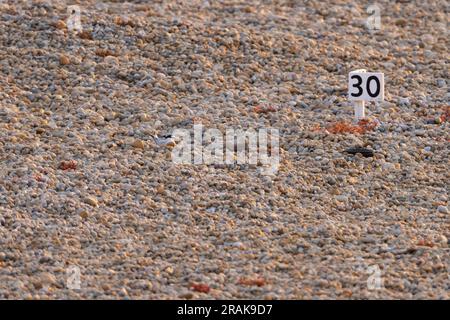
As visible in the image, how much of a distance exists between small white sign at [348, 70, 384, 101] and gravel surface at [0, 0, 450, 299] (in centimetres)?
33

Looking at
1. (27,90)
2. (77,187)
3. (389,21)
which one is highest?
(389,21)

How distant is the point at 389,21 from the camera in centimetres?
1411

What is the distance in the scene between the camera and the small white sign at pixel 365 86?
1100 centimetres

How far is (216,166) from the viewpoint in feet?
34.2

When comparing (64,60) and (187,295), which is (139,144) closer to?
(64,60)

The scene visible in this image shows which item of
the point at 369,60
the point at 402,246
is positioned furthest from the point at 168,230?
→ the point at 369,60

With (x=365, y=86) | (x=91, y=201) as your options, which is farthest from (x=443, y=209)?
(x=91, y=201)

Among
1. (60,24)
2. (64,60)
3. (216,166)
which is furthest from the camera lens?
(60,24)

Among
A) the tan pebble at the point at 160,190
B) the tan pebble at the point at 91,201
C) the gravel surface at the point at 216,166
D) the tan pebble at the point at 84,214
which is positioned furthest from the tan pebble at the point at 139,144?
the tan pebble at the point at 84,214

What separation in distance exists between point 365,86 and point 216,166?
5.42ft

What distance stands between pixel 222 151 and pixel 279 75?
1854mm

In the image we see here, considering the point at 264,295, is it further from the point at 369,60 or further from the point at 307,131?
the point at 369,60

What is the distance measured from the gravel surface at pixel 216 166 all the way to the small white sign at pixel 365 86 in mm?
331

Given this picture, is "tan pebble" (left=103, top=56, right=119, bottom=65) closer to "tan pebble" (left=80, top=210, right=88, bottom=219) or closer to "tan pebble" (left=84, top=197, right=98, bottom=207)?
"tan pebble" (left=84, top=197, right=98, bottom=207)
